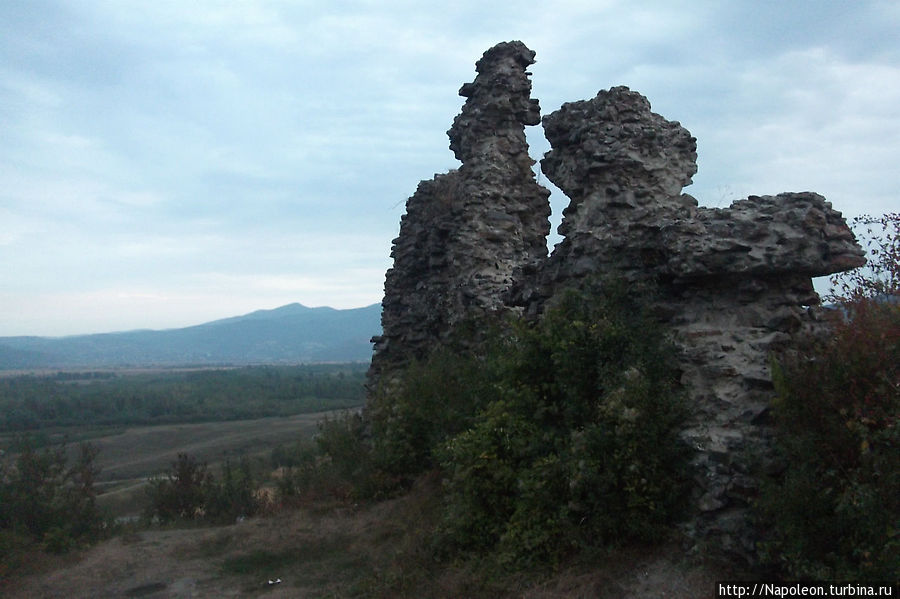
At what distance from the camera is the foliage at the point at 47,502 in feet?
32.6

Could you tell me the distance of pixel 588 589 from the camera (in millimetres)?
5348

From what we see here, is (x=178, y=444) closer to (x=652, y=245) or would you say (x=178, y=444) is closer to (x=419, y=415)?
(x=419, y=415)

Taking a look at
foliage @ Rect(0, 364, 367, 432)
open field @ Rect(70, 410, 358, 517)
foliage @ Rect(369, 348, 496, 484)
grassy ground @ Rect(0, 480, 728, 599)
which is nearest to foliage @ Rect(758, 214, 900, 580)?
grassy ground @ Rect(0, 480, 728, 599)

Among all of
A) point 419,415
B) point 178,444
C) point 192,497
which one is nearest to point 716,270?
point 419,415

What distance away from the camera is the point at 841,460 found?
4.53 meters

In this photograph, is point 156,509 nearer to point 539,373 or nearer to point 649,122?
point 539,373

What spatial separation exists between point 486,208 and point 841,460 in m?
7.54

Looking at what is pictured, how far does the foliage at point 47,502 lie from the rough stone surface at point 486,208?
16.9ft

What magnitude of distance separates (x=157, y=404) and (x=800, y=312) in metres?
74.5

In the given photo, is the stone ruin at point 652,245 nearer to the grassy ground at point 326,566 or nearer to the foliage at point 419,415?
the grassy ground at point 326,566

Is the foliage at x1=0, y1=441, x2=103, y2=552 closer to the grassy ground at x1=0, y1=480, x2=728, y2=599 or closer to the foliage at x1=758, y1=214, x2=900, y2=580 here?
the grassy ground at x1=0, y1=480, x2=728, y2=599

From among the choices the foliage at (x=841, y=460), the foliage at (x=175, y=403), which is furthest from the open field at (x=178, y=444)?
the foliage at (x=841, y=460)

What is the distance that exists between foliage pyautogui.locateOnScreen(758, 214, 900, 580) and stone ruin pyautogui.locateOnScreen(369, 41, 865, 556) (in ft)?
1.37

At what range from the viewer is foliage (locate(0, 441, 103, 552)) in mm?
9922
